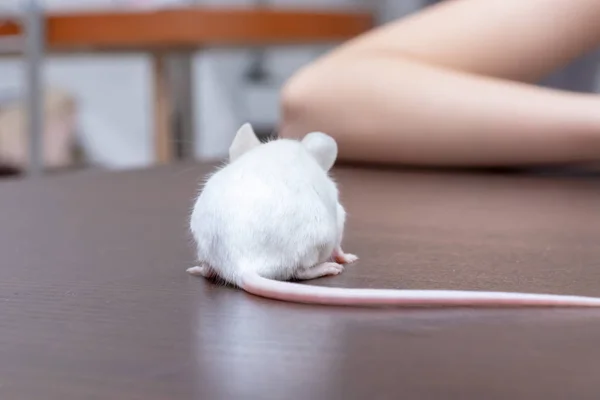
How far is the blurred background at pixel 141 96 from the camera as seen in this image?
2318 mm

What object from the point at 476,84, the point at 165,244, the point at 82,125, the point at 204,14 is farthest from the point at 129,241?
the point at 82,125

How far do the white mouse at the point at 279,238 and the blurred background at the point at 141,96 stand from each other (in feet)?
5.39

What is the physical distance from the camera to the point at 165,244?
2.12 ft

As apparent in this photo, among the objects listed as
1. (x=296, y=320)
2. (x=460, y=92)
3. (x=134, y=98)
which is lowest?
(x=296, y=320)

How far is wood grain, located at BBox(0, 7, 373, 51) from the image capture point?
6.35ft

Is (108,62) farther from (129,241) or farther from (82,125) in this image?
(129,241)

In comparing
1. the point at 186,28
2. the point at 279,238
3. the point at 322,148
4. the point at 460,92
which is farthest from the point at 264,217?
the point at 186,28

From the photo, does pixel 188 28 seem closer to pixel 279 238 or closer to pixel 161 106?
pixel 161 106

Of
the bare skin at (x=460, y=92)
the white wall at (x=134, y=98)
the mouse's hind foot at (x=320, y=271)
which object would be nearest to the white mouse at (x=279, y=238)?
the mouse's hind foot at (x=320, y=271)

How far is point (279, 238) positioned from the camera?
50 centimetres

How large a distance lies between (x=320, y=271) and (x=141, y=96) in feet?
11.1

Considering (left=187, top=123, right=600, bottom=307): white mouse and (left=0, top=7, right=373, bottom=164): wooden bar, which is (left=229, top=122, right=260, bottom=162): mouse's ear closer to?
(left=187, top=123, right=600, bottom=307): white mouse

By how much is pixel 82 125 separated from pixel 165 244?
3301 mm

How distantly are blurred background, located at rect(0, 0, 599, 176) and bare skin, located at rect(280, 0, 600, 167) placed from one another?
2.93ft
